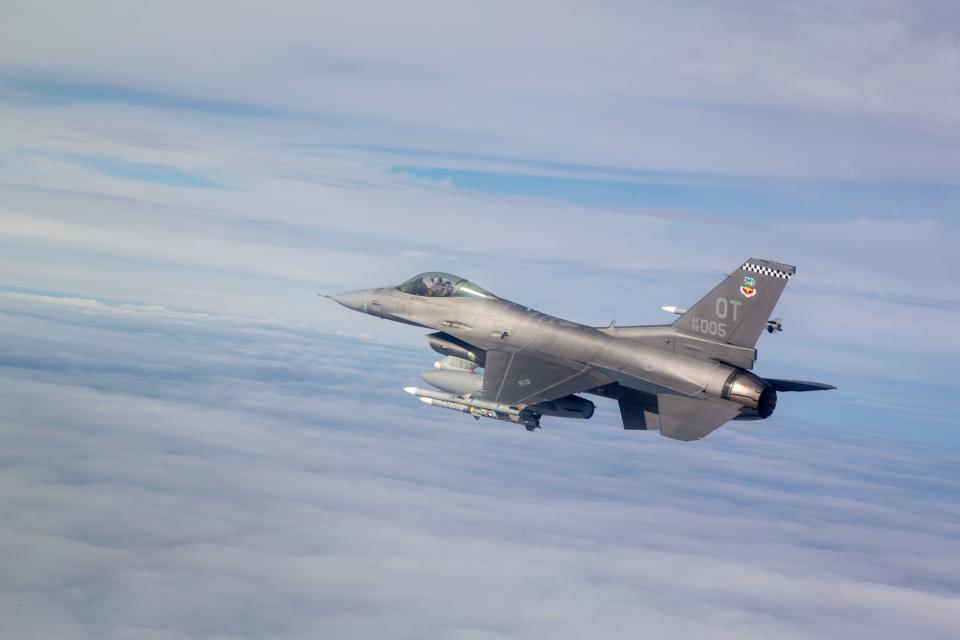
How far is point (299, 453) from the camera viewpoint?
625ft

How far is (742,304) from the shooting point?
3000 cm

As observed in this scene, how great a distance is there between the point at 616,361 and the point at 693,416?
4068 mm

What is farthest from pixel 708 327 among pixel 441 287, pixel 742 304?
pixel 441 287

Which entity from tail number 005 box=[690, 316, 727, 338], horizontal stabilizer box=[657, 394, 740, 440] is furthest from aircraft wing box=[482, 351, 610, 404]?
tail number 005 box=[690, 316, 727, 338]

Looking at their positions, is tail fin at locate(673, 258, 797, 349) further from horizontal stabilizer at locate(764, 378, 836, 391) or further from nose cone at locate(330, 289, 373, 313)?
nose cone at locate(330, 289, 373, 313)

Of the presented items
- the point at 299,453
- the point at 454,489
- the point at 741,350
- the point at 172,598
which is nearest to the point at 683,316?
the point at 741,350

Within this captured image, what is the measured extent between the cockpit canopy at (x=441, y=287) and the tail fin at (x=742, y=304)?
9.79 meters

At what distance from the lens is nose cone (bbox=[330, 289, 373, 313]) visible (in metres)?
38.6

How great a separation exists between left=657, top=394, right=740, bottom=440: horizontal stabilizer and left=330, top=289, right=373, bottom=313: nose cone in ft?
52.6

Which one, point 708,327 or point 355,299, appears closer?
point 708,327

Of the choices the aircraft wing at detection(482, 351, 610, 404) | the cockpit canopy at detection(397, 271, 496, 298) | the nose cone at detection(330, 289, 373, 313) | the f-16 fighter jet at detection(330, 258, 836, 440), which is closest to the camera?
the f-16 fighter jet at detection(330, 258, 836, 440)

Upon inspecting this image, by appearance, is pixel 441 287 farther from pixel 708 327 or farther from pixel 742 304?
pixel 742 304

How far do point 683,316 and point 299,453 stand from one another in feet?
560

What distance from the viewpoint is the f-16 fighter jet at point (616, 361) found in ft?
96.1
